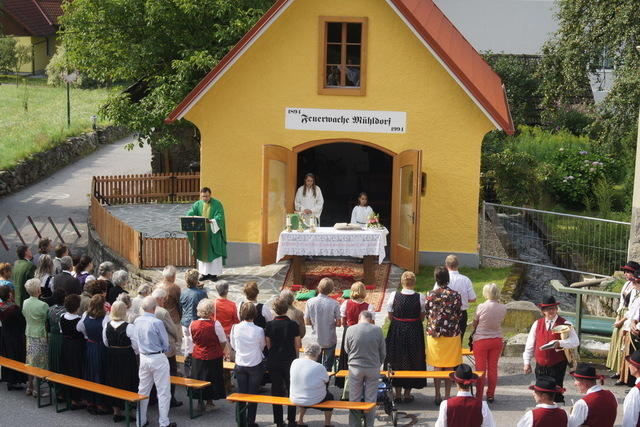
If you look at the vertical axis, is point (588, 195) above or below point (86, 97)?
below

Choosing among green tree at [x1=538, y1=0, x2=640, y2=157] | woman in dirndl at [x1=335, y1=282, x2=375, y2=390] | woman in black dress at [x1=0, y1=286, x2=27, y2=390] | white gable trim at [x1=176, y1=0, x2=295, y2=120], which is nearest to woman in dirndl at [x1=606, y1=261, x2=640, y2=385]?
woman in dirndl at [x1=335, y1=282, x2=375, y2=390]

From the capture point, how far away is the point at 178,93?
25391 mm

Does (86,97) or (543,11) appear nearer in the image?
(543,11)

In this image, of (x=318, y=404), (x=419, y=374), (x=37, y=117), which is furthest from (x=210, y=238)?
(x=37, y=117)

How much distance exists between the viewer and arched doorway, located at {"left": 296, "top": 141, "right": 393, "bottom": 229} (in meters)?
26.1

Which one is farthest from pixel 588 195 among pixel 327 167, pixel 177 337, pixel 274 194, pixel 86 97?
pixel 86 97

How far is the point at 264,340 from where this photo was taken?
11.7 metres

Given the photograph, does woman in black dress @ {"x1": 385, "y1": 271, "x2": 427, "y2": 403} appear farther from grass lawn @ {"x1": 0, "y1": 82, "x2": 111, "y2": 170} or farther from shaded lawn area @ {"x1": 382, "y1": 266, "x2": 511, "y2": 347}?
grass lawn @ {"x1": 0, "y1": 82, "x2": 111, "y2": 170}

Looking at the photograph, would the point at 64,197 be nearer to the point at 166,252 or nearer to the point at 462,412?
the point at 166,252

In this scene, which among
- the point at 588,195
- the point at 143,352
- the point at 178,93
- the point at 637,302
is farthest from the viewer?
the point at 588,195

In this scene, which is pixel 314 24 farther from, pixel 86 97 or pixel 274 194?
pixel 86 97

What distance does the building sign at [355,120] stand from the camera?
19.1 metres

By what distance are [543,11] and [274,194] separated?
94.0 feet

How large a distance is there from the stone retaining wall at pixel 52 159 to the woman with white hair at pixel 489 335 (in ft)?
75.7
